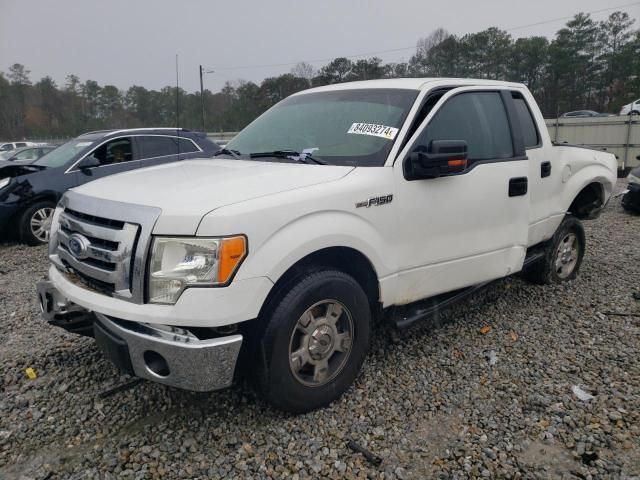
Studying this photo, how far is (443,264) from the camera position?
3.45 metres

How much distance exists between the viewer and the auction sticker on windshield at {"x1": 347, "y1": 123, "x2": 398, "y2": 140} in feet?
10.4

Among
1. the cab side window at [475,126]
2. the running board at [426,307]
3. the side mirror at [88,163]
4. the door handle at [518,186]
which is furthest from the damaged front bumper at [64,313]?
the side mirror at [88,163]

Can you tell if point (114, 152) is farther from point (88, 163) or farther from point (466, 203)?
point (466, 203)

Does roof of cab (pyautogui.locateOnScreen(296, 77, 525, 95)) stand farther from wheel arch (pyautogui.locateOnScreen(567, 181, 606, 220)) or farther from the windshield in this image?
the windshield

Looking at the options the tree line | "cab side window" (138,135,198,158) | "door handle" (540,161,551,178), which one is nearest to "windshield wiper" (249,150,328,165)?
"door handle" (540,161,551,178)

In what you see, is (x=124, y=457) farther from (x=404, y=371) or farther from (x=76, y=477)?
(x=404, y=371)

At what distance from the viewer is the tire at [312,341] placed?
2564 millimetres

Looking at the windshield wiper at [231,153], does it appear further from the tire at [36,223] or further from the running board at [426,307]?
the tire at [36,223]

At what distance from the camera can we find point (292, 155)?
130 inches

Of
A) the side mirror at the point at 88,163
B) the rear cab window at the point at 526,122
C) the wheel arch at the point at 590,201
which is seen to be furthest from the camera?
the side mirror at the point at 88,163

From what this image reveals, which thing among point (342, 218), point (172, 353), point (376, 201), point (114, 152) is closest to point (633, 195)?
point (376, 201)

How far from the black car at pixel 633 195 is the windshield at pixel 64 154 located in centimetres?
961

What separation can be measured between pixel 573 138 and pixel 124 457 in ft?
70.6

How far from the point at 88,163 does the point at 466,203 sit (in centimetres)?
624
